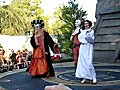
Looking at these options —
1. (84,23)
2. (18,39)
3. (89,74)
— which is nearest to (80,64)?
(89,74)

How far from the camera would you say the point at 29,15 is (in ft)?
117

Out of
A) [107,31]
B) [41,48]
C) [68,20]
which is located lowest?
[41,48]

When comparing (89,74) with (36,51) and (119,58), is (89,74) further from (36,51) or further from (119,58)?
(119,58)

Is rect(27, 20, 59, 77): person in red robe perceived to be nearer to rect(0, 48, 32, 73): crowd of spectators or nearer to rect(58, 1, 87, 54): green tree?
rect(0, 48, 32, 73): crowd of spectators

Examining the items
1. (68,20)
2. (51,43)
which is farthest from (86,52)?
(68,20)

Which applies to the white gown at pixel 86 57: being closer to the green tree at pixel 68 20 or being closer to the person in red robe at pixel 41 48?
the person in red robe at pixel 41 48

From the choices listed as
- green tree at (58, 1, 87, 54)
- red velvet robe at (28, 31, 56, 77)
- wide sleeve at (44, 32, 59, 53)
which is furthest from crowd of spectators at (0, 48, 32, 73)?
green tree at (58, 1, 87, 54)

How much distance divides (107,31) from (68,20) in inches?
222

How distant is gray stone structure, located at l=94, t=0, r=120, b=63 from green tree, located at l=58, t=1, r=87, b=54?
15.0ft

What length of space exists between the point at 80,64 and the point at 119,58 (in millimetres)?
6109

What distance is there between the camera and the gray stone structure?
13.6m

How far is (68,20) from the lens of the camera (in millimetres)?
19375

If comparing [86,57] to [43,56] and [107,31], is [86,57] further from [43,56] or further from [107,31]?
[107,31]

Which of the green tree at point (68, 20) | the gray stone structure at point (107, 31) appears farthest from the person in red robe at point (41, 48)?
the green tree at point (68, 20)
